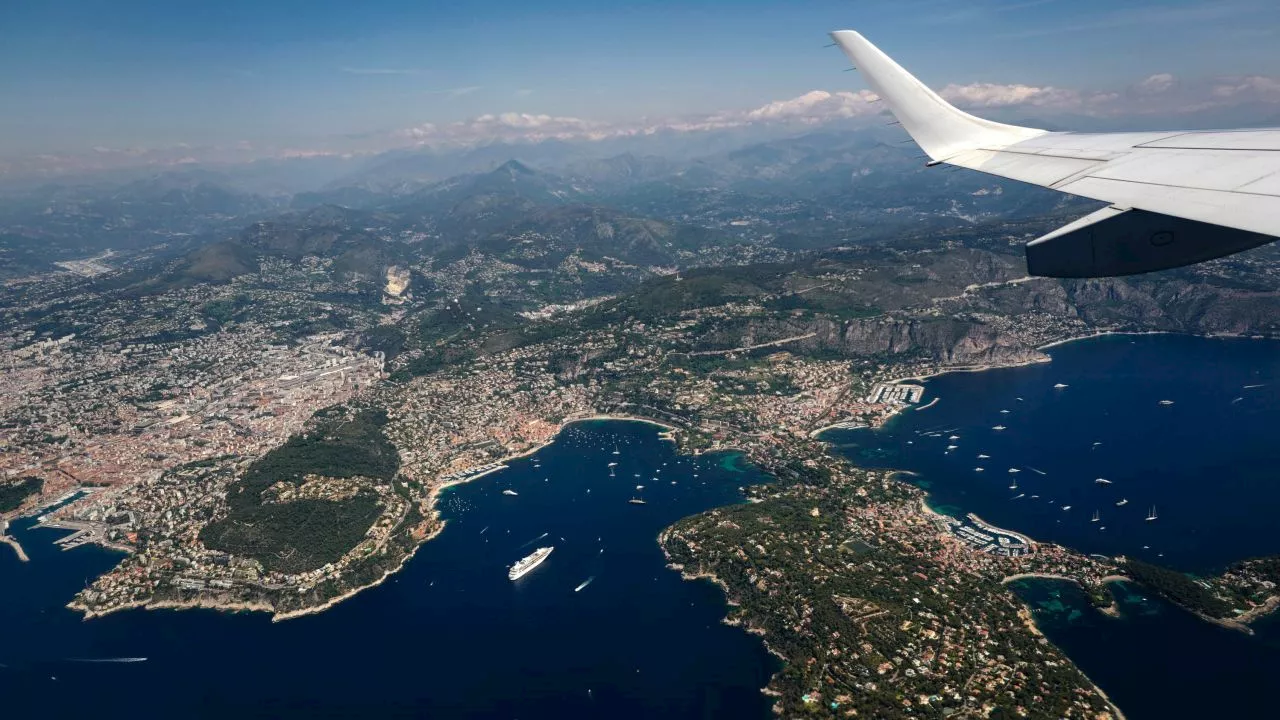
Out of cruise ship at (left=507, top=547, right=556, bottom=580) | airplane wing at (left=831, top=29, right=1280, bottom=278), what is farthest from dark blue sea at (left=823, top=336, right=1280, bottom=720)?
airplane wing at (left=831, top=29, right=1280, bottom=278)

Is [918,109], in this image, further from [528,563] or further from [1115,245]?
[528,563]

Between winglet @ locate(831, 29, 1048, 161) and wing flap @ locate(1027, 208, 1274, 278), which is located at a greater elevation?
winglet @ locate(831, 29, 1048, 161)

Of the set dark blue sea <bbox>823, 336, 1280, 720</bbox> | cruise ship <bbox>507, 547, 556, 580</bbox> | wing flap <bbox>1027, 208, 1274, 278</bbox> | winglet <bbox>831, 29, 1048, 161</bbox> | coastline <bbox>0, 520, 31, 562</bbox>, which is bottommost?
coastline <bbox>0, 520, 31, 562</bbox>

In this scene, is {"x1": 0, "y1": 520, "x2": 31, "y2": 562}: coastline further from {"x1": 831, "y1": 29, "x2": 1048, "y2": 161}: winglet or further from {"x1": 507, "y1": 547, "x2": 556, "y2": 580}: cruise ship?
{"x1": 831, "y1": 29, "x2": 1048, "y2": 161}: winglet

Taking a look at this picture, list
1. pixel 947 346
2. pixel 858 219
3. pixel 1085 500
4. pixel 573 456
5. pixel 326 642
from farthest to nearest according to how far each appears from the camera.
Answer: pixel 858 219, pixel 947 346, pixel 573 456, pixel 1085 500, pixel 326 642

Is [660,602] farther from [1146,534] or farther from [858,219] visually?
[858,219]

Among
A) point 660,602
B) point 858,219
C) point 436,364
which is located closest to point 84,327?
point 436,364

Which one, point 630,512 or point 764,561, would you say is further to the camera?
point 630,512
